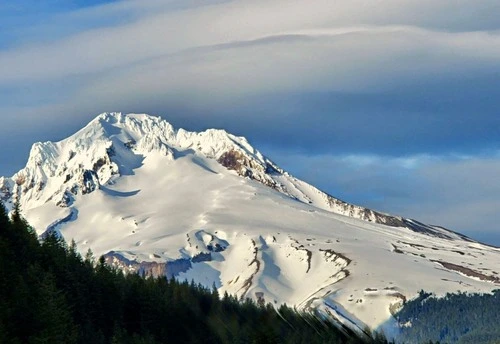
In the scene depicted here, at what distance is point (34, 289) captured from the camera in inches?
4008

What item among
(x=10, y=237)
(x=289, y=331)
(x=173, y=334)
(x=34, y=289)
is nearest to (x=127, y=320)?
(x=173, y=334)

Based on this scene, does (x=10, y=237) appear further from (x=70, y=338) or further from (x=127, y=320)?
(x=70, y=338)

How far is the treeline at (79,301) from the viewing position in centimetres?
8744

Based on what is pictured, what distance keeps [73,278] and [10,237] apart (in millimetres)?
9637

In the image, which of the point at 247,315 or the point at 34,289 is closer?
the point at 247,315

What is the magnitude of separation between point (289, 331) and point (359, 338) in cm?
225

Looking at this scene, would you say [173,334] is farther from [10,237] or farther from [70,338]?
[70,338]

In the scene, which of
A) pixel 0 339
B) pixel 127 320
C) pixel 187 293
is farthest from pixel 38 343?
pixel 187 293

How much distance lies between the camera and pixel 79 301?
14438 centimetres

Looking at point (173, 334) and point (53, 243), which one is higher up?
point (53, 243)

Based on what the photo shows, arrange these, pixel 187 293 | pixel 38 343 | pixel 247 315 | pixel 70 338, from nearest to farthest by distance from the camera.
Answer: pixel 247 315, pixel 38 343, pixel 70 338, pixel 187 293

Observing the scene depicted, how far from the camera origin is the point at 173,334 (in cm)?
16288

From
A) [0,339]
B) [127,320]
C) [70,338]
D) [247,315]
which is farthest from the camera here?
[127,320]

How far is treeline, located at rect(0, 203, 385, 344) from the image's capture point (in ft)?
287
